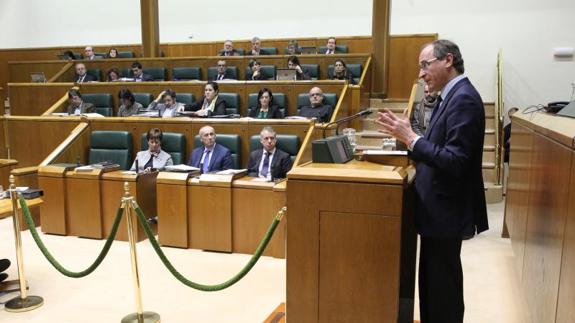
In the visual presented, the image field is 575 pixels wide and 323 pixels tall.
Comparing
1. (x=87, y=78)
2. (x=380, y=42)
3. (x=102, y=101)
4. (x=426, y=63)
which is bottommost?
(x=102, y=101)

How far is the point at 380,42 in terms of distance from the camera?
6.66 metres

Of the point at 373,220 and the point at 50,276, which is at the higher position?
the point at 373,220

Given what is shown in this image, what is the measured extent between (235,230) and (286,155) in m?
0.76

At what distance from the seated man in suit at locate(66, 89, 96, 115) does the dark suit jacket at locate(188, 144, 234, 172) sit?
2148mm

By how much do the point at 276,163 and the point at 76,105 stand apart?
10.3 ft

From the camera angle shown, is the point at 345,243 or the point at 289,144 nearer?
the point at 345,243

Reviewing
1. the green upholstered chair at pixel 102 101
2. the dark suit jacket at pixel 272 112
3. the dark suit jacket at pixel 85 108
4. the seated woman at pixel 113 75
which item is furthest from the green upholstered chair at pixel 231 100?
the seated woman at pixel 113 75

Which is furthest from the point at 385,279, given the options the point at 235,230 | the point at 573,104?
→ the point at 235,230

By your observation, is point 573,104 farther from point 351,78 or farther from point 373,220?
point 351,78

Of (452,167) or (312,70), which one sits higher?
(312,70)

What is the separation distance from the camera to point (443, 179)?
60.4 inches

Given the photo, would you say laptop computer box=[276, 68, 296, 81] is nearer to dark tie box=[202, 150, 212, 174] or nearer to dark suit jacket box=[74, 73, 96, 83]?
dark tie box=[202, 150, 212, 174]

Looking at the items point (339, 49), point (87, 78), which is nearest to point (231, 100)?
point (87, 78)

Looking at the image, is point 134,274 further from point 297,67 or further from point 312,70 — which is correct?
point 312,70
